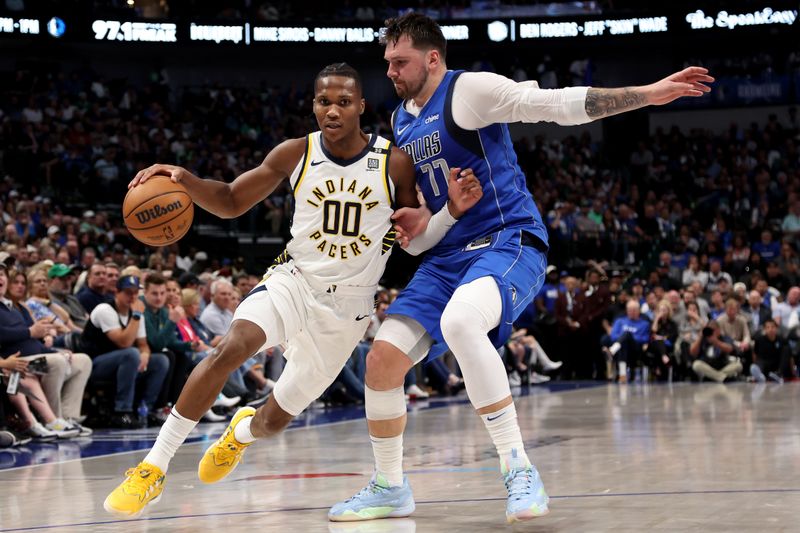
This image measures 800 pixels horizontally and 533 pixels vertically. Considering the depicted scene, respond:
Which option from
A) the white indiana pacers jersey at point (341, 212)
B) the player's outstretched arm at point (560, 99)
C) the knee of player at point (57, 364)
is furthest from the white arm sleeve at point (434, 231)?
the knee of player at point (57, 364)

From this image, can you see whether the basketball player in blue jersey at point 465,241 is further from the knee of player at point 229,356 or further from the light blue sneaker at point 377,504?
the knee of player at point 229,356

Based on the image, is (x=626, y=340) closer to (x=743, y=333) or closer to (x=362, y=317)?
(x=743, y=333)

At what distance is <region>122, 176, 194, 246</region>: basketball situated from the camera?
5027 millimetres

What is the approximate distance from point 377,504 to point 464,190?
4.92 ft

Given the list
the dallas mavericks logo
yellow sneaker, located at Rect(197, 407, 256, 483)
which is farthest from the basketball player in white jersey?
A: yellow sneaker, located at Rect(197, 407, 256, 483)

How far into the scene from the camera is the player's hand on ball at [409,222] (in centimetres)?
506

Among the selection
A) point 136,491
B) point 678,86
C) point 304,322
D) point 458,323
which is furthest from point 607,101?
point 136,491

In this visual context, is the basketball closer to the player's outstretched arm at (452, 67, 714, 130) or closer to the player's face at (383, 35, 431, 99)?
the player's face at (383, 35, 431, 99)

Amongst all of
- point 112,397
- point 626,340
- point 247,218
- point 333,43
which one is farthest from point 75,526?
point 333,43

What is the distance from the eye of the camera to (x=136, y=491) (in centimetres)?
458

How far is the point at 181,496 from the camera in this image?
5.69 m

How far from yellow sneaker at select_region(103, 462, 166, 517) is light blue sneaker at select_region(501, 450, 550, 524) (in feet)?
4.91

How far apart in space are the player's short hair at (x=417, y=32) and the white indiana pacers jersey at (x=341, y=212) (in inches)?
20.6

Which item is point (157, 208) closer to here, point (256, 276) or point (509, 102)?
point (509, 102)
